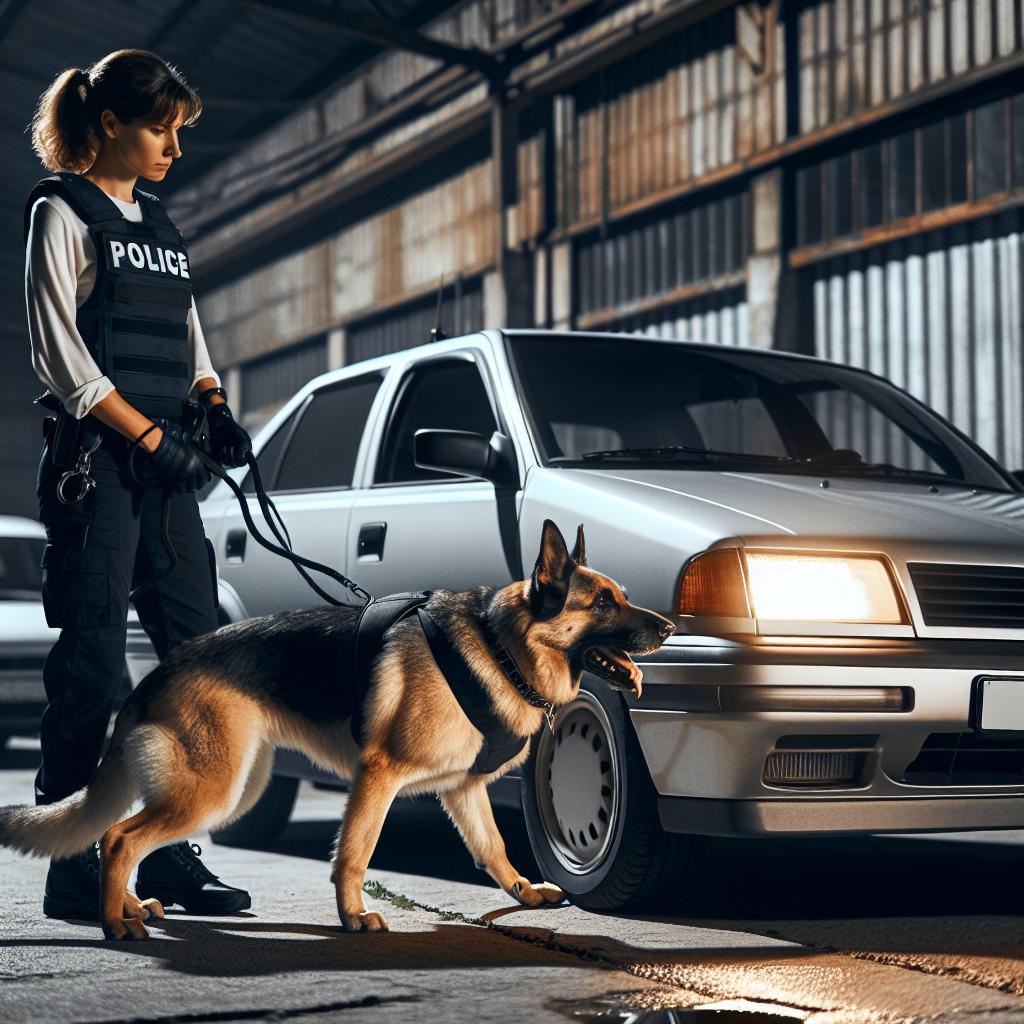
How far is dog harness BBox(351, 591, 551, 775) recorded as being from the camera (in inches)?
157

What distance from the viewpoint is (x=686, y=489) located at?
14.3ft

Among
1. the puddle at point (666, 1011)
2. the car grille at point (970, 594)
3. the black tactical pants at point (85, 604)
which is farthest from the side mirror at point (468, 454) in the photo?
the puddle at point (666, 1011)

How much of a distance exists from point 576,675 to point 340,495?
5.57 feet

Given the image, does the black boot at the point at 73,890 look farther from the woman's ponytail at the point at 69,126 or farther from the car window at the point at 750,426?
the car window at the point at 750,426

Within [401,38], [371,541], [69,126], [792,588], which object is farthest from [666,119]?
[792,588]

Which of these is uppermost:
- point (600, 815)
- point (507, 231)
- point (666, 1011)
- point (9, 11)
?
point (9, 11)

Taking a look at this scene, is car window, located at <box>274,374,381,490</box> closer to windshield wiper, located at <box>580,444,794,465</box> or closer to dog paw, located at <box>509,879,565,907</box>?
windshield wiper, located at <box>580,444,794,465</box>

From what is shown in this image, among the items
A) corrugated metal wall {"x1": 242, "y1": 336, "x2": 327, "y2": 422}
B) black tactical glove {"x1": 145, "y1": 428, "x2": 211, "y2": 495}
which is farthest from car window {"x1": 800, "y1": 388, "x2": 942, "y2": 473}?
corrugated metal wall {"x1": 242, "y1": 336, "x2": 327, "y2": 422}

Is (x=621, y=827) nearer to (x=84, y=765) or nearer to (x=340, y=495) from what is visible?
(x=84, y=765)

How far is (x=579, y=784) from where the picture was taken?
14.5 feet

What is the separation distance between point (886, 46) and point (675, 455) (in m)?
7.28

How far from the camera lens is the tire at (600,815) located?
4.18m

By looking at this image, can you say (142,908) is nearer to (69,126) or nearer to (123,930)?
(123,930)

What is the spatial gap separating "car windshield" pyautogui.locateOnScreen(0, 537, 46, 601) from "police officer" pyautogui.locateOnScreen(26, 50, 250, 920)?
6252 mm
